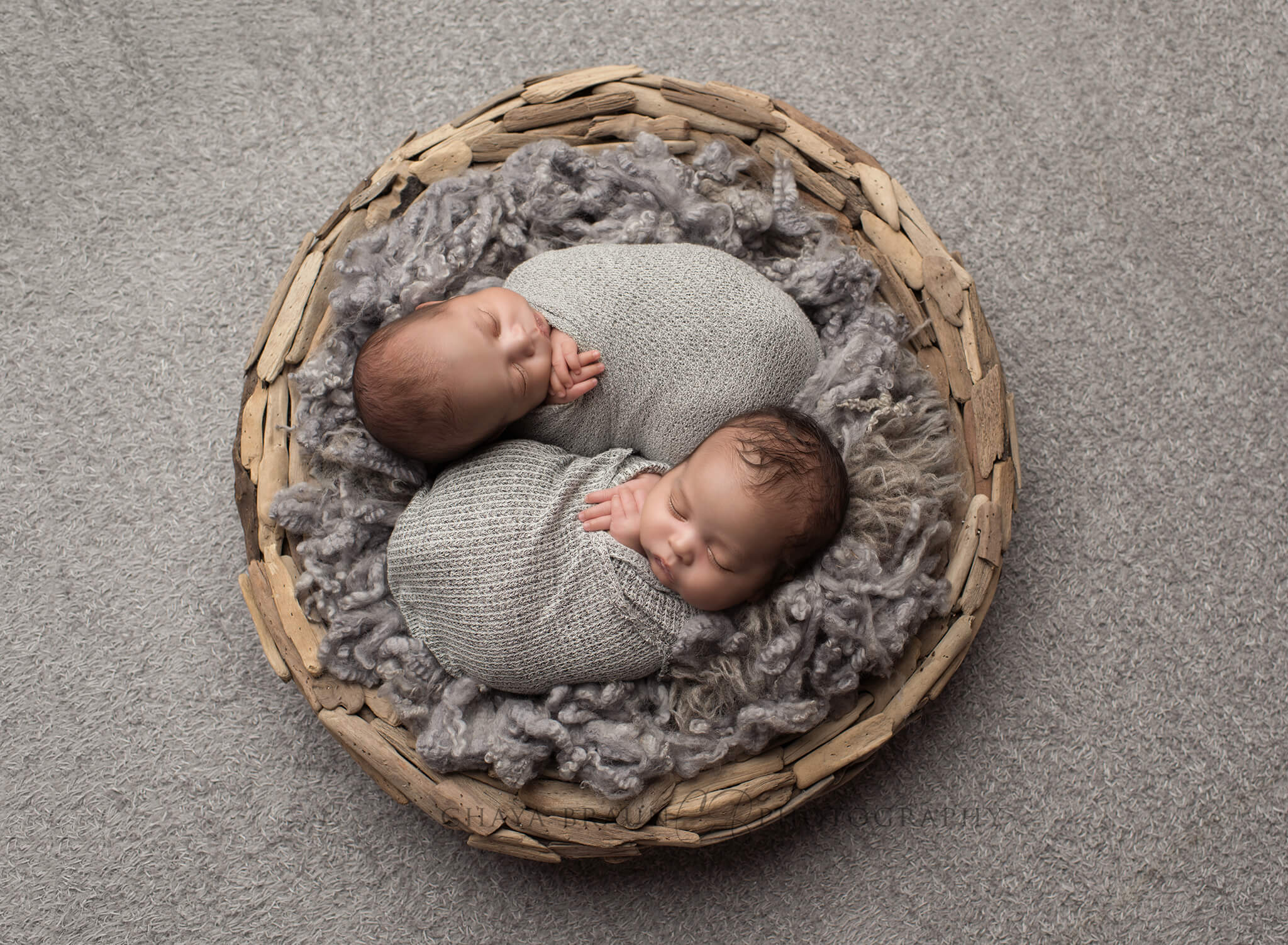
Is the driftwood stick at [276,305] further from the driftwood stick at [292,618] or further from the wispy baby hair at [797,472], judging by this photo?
the wispy baby hair at [797,472]

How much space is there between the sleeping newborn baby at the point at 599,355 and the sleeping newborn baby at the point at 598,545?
5 cm

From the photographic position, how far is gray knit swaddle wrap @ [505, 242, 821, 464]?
1065mm

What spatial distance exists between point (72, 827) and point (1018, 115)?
159 cm

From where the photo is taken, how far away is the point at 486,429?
105 cm

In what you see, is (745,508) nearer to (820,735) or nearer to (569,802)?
(820,735)

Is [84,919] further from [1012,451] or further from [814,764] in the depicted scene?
[1012,451]

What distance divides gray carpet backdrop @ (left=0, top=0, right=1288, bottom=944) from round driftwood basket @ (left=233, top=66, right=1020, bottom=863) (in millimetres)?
195

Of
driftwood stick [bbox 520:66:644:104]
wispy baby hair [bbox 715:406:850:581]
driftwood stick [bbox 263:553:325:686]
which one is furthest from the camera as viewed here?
driftwood stick [bbox 520:66:644:104]

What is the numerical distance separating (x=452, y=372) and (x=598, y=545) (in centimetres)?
25

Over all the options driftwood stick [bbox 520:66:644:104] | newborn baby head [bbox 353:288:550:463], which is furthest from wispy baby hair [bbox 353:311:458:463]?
driftwood stick [bbox 520:66:644:104]

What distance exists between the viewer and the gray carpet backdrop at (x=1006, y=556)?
45.9 inches

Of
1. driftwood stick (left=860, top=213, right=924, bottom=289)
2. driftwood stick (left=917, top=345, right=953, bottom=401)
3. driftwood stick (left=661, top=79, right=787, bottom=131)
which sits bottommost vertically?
driftwood stick (left=917, top=345, right=953, bottom=401)

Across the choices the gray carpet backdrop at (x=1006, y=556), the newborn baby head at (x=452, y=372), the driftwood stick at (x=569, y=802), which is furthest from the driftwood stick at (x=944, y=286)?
the driftwood stick at (x=569, y=802)

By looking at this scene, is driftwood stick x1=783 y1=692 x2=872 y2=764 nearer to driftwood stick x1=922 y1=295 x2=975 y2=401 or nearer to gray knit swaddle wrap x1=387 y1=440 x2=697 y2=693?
gray knit swaddle wrap x1=387 y1=440 x2=697 y2=693
